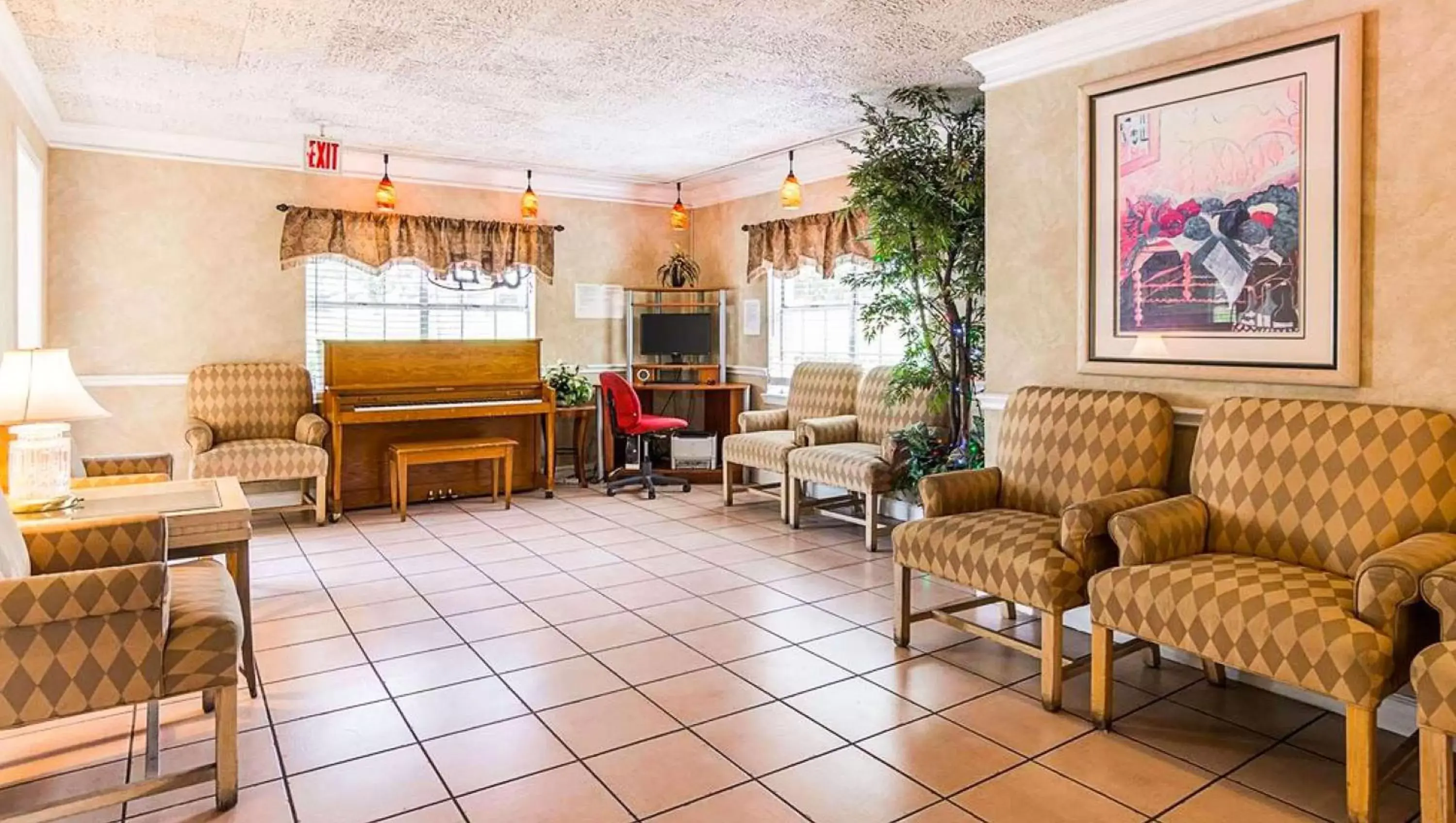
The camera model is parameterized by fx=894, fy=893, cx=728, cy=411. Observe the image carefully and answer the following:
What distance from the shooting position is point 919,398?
5336mm

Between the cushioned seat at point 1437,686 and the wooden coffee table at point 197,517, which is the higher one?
the wooden coffee table at point 197,517

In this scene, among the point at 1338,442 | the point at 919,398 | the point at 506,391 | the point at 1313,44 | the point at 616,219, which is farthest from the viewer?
the point at 616,219

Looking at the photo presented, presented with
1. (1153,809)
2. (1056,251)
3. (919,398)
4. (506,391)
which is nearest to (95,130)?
(506,391)

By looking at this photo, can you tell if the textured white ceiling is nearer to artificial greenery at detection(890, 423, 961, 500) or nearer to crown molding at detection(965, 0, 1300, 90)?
crown molding at detection(965, 0, 1300, 90)

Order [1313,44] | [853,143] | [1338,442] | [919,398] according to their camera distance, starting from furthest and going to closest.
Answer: [853,143]
[919,398]
[1313,44]
[1338,442]

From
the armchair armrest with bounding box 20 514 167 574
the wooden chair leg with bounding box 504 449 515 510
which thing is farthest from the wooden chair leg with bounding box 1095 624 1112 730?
the wooden chair leg with bounding box 504 449 515 510

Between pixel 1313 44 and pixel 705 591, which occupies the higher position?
pixel 1313 44

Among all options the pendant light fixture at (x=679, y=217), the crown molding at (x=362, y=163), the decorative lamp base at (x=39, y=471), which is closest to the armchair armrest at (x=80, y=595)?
the decorative lamp base at (x=39, y=471)

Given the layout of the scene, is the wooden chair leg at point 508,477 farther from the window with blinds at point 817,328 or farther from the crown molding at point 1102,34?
the crown molding at point 1102,34

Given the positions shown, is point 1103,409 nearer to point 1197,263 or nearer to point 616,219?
point 1197,263

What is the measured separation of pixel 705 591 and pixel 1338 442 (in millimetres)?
2604

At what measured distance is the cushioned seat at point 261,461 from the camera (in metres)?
5.38

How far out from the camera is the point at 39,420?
2.87m

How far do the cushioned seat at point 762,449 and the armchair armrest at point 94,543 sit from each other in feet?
12.2
